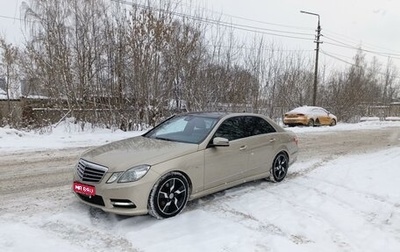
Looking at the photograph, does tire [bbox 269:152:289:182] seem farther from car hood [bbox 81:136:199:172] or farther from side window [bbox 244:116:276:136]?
car hood [bbox 81:136:199:172]

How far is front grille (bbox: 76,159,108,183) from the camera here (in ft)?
15.9

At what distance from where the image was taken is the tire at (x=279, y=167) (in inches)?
285

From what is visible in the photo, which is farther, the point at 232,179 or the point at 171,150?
the point at 232,179

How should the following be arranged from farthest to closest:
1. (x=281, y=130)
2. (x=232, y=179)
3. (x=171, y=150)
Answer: (x=281, y=130) < (x=232, y=179) < (x=171, y=150)

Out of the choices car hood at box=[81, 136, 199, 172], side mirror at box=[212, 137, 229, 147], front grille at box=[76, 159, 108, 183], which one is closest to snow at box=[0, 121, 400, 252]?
front grille at box=[76, 159, 108, 183]

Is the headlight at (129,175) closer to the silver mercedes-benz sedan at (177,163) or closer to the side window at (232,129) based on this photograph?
the silver mercedes-benz sedan at (177,163)

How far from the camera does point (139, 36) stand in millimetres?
17000

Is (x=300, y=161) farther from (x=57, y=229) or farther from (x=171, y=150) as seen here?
(x=57, y=229)

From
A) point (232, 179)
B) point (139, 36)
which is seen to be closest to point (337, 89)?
point (139, 36)

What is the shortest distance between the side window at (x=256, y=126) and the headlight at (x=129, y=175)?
2500 mm

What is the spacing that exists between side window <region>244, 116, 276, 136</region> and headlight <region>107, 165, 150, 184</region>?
250 centimetres

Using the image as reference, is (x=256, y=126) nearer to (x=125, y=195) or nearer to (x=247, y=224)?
(x=247, y=224)

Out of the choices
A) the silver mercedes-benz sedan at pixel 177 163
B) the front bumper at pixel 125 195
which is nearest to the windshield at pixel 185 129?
the silver mercedes-benz sedan at pixel 177 163

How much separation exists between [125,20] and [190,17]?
346cm
